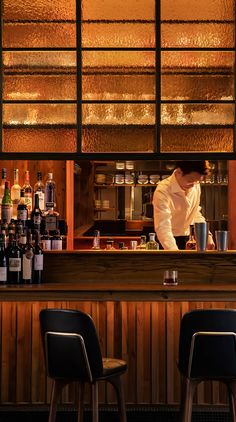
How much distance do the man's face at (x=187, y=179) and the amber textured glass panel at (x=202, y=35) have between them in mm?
1363

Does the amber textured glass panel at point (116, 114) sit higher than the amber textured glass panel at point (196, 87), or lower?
lower

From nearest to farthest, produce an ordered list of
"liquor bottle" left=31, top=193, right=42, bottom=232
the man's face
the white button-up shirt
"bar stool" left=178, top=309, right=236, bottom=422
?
1. "bar stool" left=178, top=309, right=236, bottom=422
2. "liquor bottle" left=31, top=193, right=42, bottom=232
3. the man's face
4. the white button-up shirt

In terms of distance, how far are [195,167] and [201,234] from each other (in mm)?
1444

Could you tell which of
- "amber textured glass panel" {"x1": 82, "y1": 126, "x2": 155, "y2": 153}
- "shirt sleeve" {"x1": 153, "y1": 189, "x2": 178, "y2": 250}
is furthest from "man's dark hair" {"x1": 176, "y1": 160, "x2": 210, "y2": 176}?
"amber textured glass panel" {"x1": 82, "y1": 126, "x2": 155, "y2": 153}

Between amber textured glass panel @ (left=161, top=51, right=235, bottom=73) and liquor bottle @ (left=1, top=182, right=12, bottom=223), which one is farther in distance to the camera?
amber textured glass panel @ (left=161, top=51, right=235, bottom=73)

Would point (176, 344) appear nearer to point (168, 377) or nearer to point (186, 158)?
point (168, 377)

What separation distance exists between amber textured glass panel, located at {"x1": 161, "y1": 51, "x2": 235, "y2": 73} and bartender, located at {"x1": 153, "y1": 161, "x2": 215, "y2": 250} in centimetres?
115

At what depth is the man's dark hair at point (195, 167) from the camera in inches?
279

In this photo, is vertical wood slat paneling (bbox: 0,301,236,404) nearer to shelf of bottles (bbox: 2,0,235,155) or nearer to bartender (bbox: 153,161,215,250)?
shelf of bottles (bbox: 2,0,235,155)

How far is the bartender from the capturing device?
23.5 feet

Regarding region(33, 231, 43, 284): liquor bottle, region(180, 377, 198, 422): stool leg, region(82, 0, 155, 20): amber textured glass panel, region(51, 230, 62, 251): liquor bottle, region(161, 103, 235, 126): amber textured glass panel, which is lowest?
region(180, 377, 198, 422): stool leg

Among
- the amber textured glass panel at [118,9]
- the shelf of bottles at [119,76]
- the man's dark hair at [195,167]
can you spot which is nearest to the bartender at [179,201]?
the man's dark hair at [195,167]

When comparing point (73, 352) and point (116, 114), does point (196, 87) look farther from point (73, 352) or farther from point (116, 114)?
point (73, 352)

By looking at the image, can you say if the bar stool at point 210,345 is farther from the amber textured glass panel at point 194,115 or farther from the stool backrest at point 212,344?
the amber textured glass panel at point 194,115
